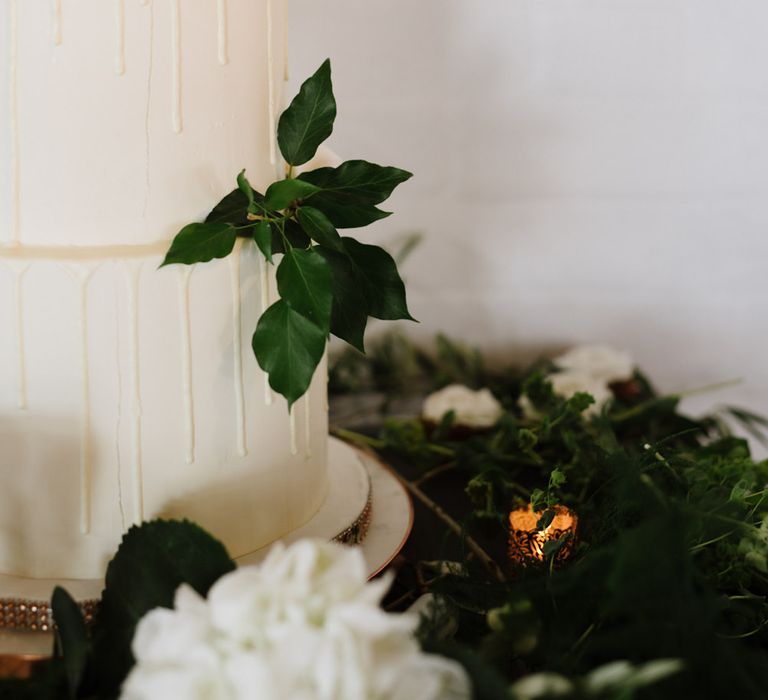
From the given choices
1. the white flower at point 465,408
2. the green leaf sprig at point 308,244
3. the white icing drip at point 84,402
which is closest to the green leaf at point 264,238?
the green leaf sprig at point 308,244

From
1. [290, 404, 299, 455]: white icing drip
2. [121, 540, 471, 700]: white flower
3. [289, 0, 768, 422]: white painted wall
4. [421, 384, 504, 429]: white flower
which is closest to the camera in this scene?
[121, 540, 471, 700]: white flower

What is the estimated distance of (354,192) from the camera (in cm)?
62

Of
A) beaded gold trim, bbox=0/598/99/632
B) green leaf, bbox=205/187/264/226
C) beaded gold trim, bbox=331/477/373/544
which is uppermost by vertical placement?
green leaf, bbox=205/187/264/226

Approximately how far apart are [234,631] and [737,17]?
1083 millimetres

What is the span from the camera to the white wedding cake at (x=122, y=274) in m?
0.57

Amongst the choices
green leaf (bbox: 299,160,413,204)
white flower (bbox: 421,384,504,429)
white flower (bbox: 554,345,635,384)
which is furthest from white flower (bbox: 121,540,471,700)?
white flower (bbox: 554,345,635,384)

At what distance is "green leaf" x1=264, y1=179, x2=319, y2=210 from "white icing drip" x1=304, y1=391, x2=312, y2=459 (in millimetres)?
174

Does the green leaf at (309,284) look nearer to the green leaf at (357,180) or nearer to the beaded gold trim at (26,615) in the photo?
the green leaf at (357,180)

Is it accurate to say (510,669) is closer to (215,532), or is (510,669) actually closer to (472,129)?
(215,532)

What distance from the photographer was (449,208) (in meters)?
1.24

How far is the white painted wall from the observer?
117cm

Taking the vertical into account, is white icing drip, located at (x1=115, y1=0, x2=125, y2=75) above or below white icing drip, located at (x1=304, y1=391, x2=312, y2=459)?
above

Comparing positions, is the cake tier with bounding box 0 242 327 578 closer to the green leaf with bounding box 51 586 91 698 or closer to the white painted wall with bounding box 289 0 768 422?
the green leaf with bounding box 51 586 91 698

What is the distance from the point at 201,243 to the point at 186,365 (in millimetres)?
88
